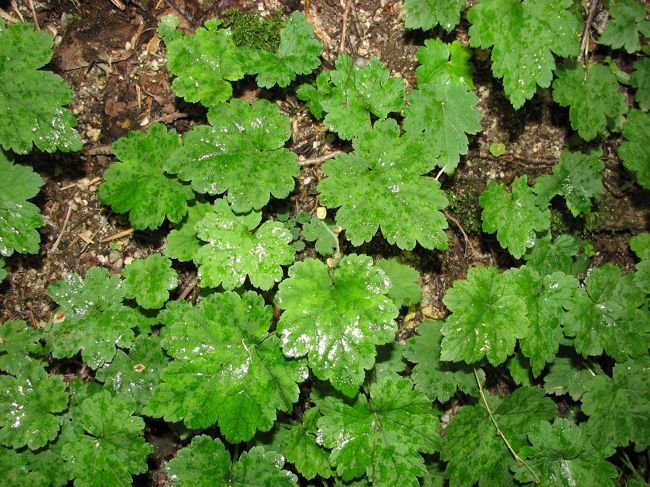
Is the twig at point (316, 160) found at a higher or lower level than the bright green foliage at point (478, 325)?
higher

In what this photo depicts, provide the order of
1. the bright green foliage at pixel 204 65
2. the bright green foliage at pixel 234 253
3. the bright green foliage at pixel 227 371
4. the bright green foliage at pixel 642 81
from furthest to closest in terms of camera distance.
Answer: the bright green foliage at pixel 642 81
the bright green foliage at pixel 204 65
the bright green foliage at pixel 234 253
the bright green foliage at pixel 227 371

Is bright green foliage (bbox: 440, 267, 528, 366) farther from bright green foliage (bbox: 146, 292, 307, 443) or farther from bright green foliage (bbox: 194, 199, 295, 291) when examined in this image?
bright green foliage (bbox: 194, 199, 295, 291)

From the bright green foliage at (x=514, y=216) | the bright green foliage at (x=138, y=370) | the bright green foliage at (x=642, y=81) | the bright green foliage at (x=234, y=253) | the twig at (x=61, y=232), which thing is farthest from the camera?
the bright green foliage at (x=642, y=81)

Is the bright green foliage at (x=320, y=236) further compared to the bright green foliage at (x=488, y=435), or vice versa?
the bright green foliage at (x=320, y=236)

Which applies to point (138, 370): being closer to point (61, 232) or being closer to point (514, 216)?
point (61, 232)

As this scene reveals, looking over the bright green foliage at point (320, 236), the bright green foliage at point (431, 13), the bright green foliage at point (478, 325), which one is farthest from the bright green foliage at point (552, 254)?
the bright green foliage at point (431, 13)

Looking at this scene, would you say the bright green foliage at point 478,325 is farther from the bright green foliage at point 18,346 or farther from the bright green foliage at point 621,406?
the bright green foliage at point 18,346

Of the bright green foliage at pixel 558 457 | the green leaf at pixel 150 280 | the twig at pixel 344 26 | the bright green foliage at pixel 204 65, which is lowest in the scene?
the bright green foliage at pixel 558 457

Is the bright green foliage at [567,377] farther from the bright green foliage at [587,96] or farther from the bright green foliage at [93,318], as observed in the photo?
the bright green foliage at [93,318]
